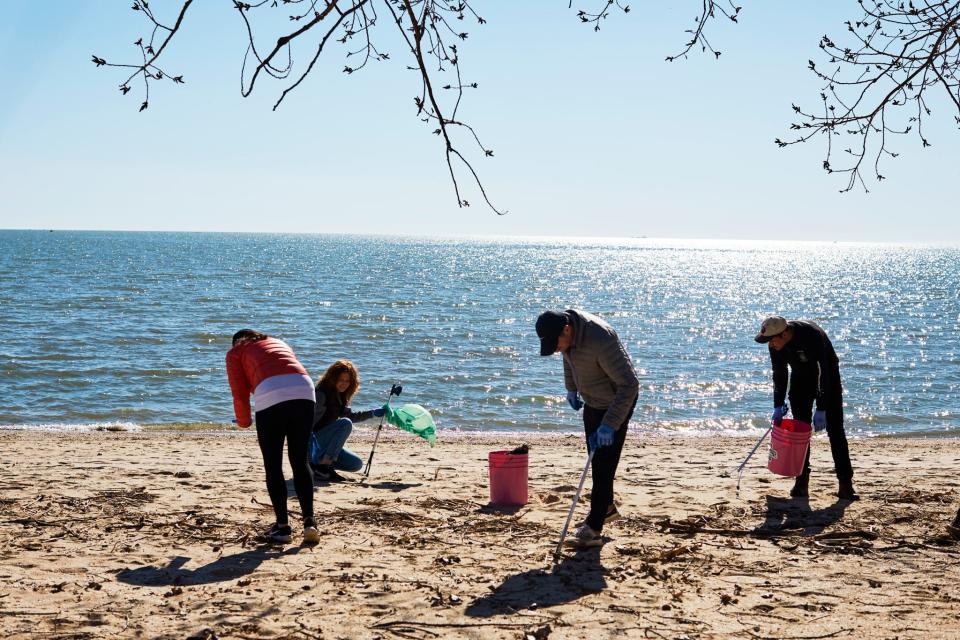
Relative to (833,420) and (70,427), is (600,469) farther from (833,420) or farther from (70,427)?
(70,427)

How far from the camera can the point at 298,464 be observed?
18.0 feet

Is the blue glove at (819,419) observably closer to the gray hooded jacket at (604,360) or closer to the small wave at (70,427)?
the gray hooded jacket at (604,360)

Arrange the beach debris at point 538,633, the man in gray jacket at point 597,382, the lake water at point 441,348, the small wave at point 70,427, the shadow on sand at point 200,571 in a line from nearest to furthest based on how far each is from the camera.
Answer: the beach debris at point 538,633, the shadow on sand at point 200,571, the man in gray jacket at point 597,382, the small wave at point 70,427, the lake water at point 441,348

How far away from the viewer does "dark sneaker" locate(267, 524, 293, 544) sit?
5418 mm

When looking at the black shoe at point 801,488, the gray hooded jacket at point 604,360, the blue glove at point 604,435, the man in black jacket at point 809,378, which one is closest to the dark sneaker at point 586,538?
the blue glove at point 604,435

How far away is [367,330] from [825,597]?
83.3ft

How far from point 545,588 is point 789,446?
2.83 m

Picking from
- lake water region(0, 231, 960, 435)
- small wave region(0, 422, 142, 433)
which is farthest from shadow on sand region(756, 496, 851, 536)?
small wave region(0, 422, 142, 433)

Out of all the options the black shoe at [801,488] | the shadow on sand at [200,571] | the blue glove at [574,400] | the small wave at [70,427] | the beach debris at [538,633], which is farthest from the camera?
the small wave at [70,427]

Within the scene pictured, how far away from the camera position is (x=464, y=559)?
518cm

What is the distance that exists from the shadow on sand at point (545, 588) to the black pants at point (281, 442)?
1496mm

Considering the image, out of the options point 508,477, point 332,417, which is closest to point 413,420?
point 332,417

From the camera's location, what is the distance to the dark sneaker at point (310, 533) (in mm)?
5426

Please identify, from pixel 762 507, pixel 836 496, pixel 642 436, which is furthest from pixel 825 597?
pixel 642 436
